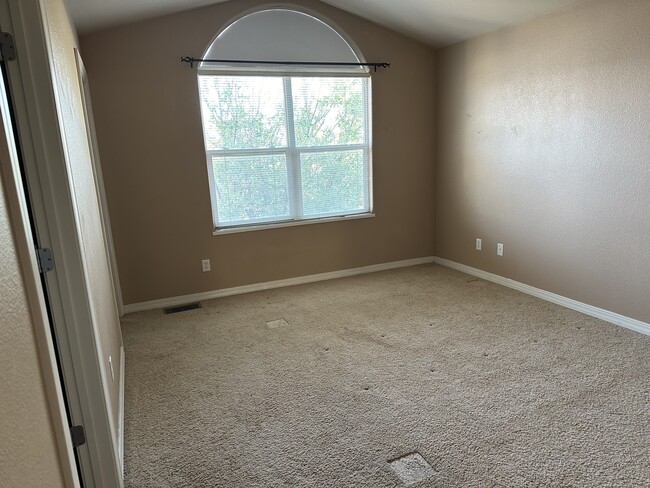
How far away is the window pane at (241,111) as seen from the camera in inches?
147

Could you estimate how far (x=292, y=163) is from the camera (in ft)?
13.4

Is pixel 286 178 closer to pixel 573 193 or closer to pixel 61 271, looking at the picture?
pixel 573 193

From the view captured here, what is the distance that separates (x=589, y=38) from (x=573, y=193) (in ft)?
3.60

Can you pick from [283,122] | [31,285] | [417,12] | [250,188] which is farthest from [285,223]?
[31,285]

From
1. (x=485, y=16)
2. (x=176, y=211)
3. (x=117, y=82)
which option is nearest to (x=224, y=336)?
(x=176, y=211)

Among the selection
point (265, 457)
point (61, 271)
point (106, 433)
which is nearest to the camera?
point (61, 271)

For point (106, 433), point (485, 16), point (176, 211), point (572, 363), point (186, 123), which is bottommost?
point (572, 363)

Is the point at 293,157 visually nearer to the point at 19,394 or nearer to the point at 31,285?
the point at 31,285

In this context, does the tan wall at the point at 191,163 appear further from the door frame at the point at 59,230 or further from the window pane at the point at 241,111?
the door frame at the point at 59,230

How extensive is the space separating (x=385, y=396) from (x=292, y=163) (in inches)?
98.1

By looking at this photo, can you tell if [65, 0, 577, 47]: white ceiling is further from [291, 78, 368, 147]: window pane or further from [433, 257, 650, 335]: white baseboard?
[433, 257, 650, 335]: white baseboard

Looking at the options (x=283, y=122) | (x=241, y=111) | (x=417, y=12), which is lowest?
(x=283, y=122)

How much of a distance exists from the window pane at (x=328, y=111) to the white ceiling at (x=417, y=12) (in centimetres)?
63

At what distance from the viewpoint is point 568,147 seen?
129 inches
